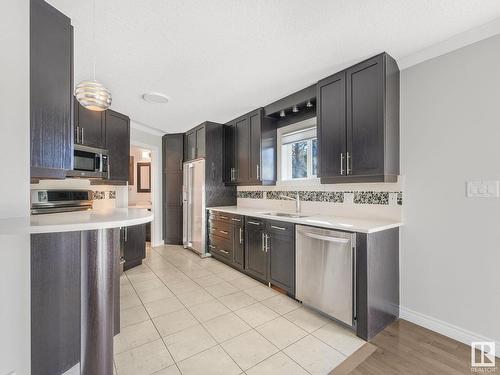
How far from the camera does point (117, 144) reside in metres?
3.46

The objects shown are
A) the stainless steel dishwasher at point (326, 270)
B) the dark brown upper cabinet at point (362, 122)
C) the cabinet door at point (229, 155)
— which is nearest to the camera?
the stainless steel dishwasher at point (326, 270)

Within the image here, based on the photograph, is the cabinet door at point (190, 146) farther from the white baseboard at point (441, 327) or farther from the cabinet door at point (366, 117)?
the white baseboard at point (441, 327)

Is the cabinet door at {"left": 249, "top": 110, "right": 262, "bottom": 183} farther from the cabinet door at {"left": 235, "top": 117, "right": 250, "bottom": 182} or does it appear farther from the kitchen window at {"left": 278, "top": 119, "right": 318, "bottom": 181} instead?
the kitchen window at {"left": 278, "top": 119, "right": 318, "bottom": 181}

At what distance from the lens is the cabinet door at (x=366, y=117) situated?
2133 millimetres

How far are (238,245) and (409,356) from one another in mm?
2225

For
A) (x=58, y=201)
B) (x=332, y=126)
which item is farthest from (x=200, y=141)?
(x=332, y=126)

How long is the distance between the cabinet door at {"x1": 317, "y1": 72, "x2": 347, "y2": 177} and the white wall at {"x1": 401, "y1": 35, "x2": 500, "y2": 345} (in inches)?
21.8

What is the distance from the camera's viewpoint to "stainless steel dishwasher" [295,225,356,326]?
2.02m

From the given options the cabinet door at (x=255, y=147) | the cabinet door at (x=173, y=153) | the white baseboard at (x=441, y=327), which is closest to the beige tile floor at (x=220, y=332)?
the white baseboard at (x=441, y=327)

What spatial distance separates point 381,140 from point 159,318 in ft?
8.70

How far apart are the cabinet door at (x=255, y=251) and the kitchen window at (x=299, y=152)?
0.95m

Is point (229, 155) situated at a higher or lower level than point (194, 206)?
higher

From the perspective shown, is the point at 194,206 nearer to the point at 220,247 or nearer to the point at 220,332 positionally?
the point at 220,247
